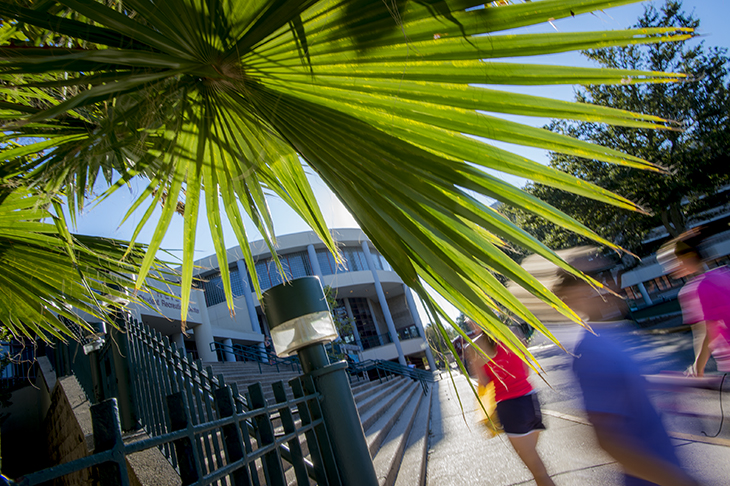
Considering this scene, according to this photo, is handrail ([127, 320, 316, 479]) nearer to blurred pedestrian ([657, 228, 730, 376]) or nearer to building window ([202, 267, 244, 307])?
blurred pedestrian ([657, 228, 730, 376])

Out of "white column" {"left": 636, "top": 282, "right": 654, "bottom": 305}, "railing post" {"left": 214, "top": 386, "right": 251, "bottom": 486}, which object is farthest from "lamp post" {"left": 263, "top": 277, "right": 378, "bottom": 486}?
"white column" {"left": 636, "top": 282, "right": 654, "bottom": 305}

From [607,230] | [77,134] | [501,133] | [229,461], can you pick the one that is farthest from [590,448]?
[607,230]


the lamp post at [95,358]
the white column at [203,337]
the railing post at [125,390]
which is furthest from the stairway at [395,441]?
the white column at [203,337]

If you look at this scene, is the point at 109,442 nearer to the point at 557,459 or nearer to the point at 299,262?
the point at 557,459

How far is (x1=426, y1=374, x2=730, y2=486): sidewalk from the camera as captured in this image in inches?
113

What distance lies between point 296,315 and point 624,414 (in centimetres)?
202

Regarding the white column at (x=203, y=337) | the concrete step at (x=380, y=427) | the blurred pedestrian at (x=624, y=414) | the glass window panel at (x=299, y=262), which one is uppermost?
the glass window panel at (x=299, y=262)

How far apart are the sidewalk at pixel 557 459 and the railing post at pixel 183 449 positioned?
55.6 inches

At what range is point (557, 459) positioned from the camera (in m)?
Result: 3.72

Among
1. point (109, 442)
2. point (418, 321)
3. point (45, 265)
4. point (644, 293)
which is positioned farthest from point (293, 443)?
point (644, 293)

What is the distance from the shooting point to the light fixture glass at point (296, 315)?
7.32 feet

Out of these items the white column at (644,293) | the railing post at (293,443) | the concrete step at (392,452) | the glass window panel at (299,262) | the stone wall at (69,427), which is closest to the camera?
the railing post at (293,443)

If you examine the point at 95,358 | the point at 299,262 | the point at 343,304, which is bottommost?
the point at 95,358

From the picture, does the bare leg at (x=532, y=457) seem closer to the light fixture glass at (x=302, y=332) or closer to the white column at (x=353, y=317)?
the light fixture glass at (x=302, y=332)
